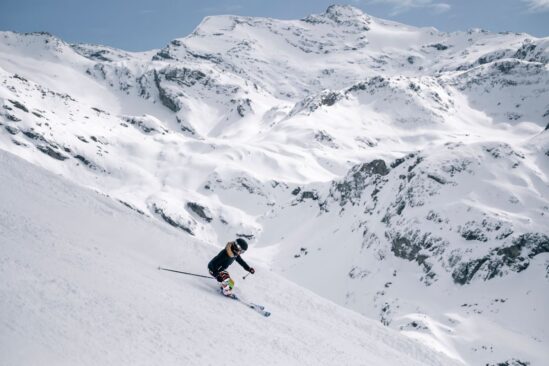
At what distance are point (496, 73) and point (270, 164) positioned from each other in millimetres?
85053

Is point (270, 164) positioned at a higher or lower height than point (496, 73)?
lower

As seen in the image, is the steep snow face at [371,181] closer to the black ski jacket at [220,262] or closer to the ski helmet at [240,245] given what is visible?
the black ski jacket at [220,262]

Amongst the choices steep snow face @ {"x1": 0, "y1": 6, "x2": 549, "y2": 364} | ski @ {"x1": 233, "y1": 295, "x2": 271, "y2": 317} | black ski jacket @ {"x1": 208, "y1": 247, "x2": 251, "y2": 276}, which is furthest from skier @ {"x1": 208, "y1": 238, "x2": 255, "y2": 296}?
steep snow face @ {"x1": 0, "y1": 6, "x2": 549, "y2": 364}

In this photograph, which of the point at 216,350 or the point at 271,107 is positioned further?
the point at 271,107

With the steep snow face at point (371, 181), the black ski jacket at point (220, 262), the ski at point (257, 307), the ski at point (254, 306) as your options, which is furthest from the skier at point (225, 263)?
the steep snow face at point (371, 181)

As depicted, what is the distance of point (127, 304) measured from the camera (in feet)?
31.5

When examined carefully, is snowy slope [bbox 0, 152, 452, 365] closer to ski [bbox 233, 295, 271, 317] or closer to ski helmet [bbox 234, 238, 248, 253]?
ski [bbox 233, 295, 271, 317]

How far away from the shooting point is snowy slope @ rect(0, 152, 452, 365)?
8.05 m

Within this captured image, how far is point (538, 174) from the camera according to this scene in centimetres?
6312

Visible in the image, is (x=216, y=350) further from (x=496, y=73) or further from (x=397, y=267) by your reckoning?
(x=496, y=73)

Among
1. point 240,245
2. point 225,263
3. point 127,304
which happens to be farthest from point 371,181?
point 127,304

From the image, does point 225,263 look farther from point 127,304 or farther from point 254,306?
point 127,304

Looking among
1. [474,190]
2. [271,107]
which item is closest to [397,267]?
[474,190]

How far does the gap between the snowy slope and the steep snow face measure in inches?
98.0
